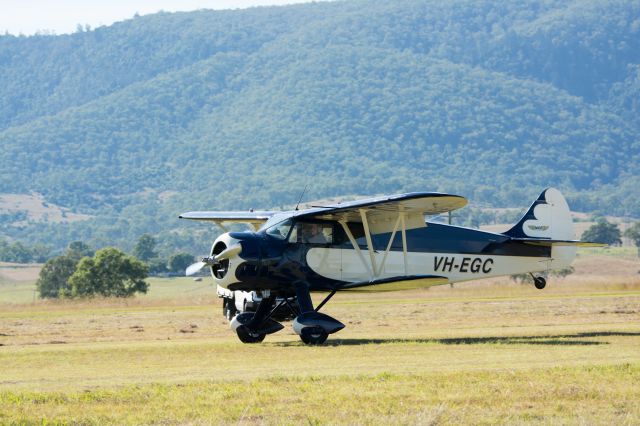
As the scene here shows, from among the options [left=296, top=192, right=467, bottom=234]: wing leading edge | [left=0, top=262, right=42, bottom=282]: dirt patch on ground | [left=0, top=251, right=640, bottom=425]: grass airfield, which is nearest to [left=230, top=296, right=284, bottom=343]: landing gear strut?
[left=0, top=251, right=640, bottom=425]: grass airfield

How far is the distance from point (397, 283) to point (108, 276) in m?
44.6

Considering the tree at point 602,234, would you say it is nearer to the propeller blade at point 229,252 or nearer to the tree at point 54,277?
the tree at point 54,277

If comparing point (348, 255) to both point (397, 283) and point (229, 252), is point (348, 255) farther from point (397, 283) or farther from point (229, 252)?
point (229, 252)

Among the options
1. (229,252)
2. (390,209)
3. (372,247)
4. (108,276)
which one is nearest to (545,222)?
(372,247)

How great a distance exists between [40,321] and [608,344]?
846 inches

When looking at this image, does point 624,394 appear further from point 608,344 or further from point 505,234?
point 505,234

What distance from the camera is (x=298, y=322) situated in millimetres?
22047

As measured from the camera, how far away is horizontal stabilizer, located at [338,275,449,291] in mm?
→ 22984

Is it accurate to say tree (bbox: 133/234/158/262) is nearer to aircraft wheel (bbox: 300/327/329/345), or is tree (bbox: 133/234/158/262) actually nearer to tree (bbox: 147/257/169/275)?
tree (bbox: 147/257/169/275)

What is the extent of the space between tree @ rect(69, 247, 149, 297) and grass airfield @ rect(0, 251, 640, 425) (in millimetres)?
34050

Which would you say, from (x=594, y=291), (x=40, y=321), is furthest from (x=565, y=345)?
(x=594, y=291)

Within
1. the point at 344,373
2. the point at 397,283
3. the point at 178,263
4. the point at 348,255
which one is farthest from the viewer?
the point at 178,263

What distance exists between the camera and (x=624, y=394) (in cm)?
1346

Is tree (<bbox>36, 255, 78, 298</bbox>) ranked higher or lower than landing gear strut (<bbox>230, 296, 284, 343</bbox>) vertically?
lower
